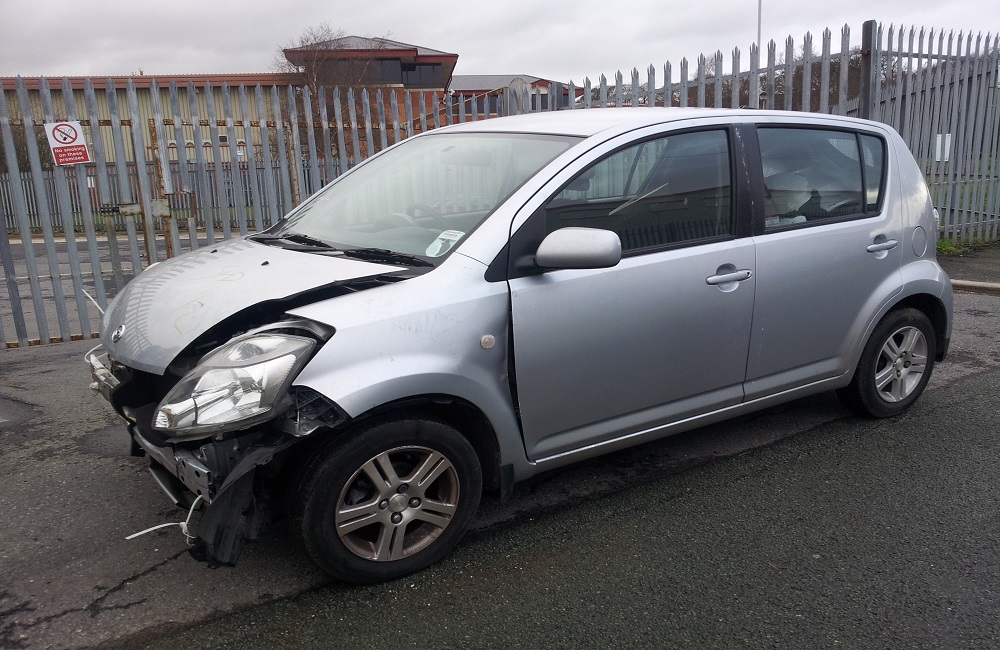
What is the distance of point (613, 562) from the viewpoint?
9.75ft

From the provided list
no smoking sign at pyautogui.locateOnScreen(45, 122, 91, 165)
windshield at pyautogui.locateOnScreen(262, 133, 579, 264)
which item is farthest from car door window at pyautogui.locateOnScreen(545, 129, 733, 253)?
no smoking sign at pyautogui.locateOnScreen(45, 122, 91, 165)

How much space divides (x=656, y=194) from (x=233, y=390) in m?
1.97

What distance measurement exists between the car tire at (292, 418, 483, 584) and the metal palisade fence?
3168 millimetres

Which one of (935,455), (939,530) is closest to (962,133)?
(935,455)

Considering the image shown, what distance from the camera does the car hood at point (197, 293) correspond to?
2.74 metres

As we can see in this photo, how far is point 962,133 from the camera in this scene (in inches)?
410

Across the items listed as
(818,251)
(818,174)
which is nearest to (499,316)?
(818,251)

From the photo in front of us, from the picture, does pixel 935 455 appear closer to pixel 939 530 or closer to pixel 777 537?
pixel 939 530

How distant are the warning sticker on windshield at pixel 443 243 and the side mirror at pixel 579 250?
0.36m

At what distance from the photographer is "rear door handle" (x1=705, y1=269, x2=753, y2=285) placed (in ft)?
11.2

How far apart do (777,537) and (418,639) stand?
154 centimetres

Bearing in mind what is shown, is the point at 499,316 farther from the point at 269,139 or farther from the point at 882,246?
the point at 269,139

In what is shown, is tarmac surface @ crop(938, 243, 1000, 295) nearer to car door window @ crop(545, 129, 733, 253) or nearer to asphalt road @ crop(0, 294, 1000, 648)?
asphalt road @ crop(0, 294, 1000, 648)

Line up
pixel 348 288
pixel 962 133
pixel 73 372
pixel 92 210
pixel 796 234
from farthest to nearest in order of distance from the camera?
pixel 962 133 → pixel 92 210 → pixel 73 372 → pixel 796 234 → pixel 348 288
